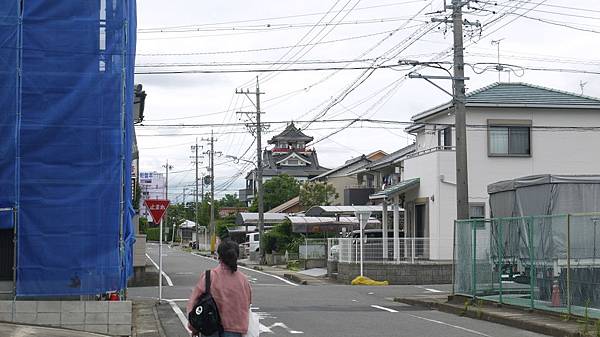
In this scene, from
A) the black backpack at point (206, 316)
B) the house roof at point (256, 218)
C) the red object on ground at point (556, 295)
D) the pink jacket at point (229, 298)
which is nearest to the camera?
the black backpack at point (206, 316)

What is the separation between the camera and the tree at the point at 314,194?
207 ft

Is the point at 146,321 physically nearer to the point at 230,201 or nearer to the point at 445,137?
the point at 445,137

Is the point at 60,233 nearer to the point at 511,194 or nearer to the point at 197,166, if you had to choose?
the point at 511,194

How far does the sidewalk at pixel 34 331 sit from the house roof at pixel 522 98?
21.5 meters

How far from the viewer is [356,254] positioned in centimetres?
3098

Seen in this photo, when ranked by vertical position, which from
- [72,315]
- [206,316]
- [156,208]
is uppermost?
[156,208]

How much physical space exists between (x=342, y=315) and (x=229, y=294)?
35.0 feet

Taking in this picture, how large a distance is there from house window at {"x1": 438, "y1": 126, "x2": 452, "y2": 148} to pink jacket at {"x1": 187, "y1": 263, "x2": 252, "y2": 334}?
2494cm

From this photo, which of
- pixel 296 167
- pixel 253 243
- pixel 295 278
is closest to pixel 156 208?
pixel 295 278

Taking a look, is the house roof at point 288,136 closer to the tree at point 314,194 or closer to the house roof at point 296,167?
the house roof at point 296,167

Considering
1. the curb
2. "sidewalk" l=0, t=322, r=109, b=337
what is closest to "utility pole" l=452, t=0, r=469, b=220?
the curb

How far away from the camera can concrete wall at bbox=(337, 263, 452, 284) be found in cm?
2952

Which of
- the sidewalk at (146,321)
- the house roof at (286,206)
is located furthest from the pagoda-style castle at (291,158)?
the sidewalk at (146,321)

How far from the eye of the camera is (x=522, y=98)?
31.8 meters
